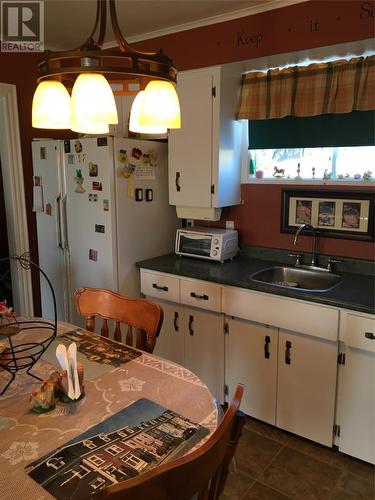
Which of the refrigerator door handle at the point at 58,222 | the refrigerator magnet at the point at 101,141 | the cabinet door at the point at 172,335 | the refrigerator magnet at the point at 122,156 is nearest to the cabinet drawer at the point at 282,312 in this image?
the cabinet door at the point at 172,335

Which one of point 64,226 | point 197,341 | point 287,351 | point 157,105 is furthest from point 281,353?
point 64,226

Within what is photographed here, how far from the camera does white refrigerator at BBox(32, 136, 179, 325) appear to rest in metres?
2.81

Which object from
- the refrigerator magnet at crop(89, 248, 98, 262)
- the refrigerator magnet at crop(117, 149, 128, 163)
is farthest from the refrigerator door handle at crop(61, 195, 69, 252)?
the refrigerator magnet at crop(117, 149, 128, 163)

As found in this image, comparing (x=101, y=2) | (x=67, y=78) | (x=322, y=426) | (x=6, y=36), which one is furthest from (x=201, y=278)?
(x=6, y=36)

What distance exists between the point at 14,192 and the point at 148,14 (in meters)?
1.77

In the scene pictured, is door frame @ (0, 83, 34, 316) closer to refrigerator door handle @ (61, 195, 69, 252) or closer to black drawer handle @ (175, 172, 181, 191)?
refrigerator door handle @ (61, 195, 69, 252)

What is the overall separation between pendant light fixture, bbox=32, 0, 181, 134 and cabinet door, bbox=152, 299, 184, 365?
176 centimetres

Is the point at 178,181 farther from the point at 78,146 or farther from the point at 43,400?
the point at 43,400

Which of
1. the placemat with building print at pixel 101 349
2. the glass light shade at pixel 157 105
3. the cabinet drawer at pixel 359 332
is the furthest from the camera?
the cabinet drawer at pixel 359 332

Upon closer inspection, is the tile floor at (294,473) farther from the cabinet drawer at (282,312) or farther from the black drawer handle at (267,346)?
the cabinet drawer at (282,312)

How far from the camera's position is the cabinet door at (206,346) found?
8.47 feet

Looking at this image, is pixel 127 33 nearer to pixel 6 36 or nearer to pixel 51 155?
pixel 6 36

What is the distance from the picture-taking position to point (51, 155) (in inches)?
125

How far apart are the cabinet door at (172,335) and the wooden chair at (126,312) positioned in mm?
870
